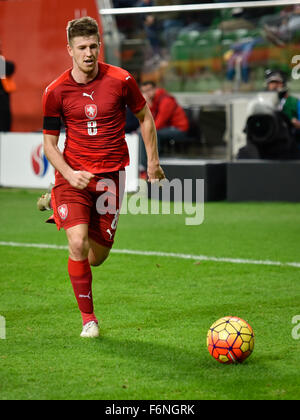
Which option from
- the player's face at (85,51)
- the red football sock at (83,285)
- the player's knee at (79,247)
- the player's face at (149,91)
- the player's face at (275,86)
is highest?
the player's face at (85,51)

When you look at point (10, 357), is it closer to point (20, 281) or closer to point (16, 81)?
point (20, 281)

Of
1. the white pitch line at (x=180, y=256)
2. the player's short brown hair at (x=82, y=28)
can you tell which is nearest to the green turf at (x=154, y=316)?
the white pitch line at (x=180, y=256)

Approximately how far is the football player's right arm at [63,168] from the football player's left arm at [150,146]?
54 cm

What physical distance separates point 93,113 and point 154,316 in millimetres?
1638

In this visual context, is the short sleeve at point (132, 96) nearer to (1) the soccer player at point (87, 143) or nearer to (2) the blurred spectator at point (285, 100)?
(1) the soccer player at point (87, 143)

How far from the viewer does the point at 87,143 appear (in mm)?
5715

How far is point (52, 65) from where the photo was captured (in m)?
17.7

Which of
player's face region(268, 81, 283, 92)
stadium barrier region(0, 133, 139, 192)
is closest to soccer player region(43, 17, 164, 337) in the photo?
player's face region(268, 81, 283, 92)

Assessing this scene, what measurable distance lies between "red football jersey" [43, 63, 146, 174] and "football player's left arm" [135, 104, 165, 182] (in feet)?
0.25

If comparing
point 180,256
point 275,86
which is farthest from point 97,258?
point 275,86

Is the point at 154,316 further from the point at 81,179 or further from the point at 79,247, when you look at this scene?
the point at 81,179

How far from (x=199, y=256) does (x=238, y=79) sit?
8960 mm

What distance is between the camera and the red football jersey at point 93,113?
5.62 meters

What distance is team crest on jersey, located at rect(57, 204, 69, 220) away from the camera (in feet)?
18.4
